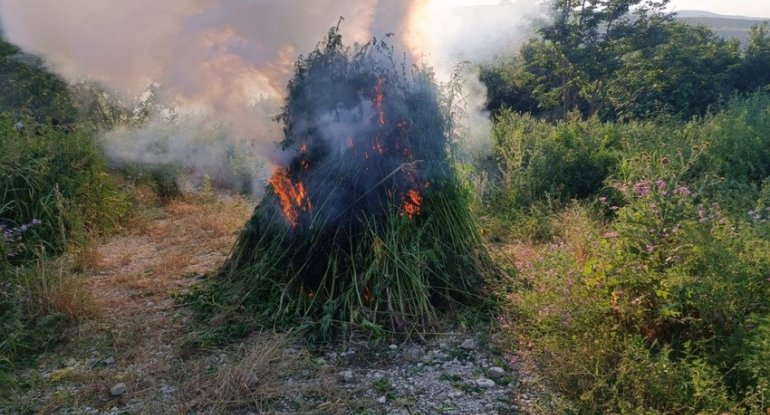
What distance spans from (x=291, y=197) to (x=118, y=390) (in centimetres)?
176

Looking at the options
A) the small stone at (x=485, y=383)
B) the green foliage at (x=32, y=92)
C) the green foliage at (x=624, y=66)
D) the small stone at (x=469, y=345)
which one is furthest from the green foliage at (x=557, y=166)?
the green foliage at (x=32, y=92)

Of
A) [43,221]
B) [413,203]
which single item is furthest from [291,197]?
[43,221]

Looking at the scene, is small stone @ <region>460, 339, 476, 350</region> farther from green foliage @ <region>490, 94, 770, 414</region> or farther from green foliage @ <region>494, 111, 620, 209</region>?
green foliage @ <region>494, 111, 620, 209</region>

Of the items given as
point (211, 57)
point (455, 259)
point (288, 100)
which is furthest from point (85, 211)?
point (455, 259)

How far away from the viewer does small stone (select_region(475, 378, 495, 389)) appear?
2.81 m

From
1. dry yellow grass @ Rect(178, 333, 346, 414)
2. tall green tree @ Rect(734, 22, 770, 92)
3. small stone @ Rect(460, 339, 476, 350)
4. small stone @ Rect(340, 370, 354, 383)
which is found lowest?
small stone @ Rect(460, 339, 476, 350)

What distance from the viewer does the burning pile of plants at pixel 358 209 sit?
3627 mm

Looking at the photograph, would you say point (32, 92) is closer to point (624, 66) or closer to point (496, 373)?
point (496, 373)

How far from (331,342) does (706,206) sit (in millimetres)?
2438

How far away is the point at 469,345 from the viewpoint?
327 cm

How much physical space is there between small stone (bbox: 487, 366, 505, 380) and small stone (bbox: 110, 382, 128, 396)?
6.41 feet

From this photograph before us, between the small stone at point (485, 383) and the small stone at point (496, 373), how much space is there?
0.14 feet

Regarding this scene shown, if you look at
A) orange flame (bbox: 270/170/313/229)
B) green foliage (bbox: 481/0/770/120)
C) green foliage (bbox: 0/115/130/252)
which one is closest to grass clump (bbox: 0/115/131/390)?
green foliage (bbox: 0/115/130/252)

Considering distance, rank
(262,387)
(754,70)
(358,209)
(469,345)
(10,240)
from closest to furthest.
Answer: (262,387)
(469,345)
(358,209)
(10,240)
(754,70)
